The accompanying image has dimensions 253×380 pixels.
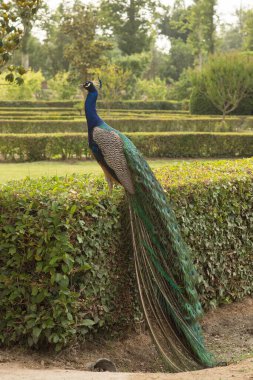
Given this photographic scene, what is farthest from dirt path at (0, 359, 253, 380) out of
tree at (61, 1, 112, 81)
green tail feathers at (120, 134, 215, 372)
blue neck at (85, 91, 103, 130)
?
tree at (61, 1, 112, 81)

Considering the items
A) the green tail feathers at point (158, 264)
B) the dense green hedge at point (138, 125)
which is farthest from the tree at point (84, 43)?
the green tail feathers at point (158, 264)

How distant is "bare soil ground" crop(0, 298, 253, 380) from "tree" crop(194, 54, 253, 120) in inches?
935

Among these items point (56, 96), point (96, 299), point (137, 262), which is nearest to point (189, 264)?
point (137, 262)

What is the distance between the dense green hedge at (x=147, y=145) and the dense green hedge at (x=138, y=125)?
251 cm

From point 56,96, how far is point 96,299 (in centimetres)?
4277

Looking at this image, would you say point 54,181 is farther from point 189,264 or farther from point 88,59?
point 88,59

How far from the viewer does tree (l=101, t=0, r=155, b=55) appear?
5541cm

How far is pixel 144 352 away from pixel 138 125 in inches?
708

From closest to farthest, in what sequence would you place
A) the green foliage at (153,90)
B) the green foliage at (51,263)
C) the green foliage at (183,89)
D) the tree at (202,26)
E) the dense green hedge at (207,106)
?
the green foliage at (51,263) → the dense green hedge at (207,106) → the green foliage at (183,89) → the green foliage at (153,90) → the tree at (202,26)

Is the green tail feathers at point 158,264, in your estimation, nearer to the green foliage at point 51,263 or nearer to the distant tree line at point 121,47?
the green foliage at point 51,263

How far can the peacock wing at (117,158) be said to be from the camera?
552cm

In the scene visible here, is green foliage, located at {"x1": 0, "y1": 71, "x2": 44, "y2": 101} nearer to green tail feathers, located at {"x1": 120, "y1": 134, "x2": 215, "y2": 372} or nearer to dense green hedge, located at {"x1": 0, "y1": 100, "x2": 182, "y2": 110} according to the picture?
dense green hedge, located at {"x1": 0, "y1": 100, "x2": 182, "y2": 110}

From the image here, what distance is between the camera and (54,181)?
5.95 meters

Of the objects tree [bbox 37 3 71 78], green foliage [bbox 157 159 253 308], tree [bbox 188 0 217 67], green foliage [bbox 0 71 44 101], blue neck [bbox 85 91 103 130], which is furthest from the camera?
tree [bbox 37 3 71 78]
